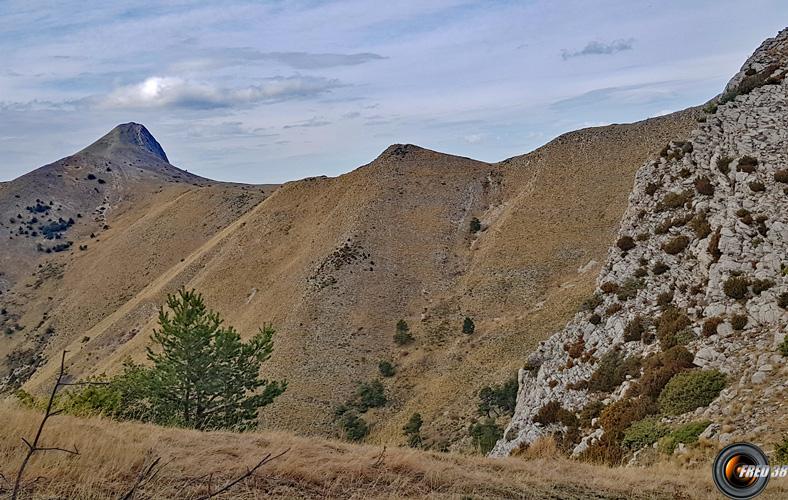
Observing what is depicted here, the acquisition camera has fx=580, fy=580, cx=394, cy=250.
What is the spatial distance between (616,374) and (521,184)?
5429 cm

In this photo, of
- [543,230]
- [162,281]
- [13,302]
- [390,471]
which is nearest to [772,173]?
[390,471]

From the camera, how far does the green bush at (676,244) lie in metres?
21.1

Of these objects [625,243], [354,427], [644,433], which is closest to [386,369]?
[354,427]

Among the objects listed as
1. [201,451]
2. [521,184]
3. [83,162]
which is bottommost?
[201,451]

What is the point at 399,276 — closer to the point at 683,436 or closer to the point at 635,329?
the point at 635,329

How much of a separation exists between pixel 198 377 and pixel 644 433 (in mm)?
15860

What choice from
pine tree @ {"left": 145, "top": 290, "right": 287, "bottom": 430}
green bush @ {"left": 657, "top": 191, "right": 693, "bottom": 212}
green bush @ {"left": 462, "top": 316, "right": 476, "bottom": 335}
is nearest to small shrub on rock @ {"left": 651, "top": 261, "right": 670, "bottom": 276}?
green bush @ {"left": 657, "top": 191, "right": 693, "bottom": 212}

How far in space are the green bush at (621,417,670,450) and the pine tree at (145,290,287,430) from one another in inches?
518

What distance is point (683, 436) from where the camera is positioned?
45.4ft

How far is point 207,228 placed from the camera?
327 feet

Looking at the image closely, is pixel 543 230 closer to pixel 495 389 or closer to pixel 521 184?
pixel 521 184

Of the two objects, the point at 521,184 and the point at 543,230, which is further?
the point at 521,184

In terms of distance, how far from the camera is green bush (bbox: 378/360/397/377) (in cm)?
4616

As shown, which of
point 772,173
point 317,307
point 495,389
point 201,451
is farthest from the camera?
point 317,307
